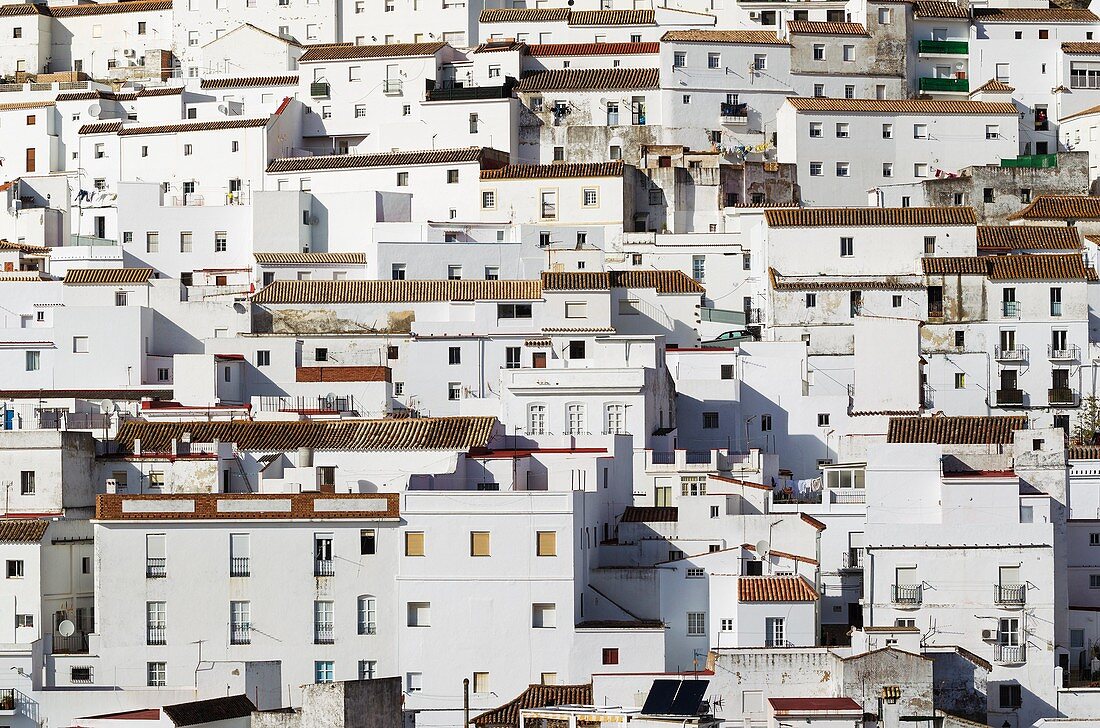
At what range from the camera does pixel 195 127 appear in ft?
231

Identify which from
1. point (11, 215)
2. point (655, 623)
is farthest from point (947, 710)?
point (11, 215)

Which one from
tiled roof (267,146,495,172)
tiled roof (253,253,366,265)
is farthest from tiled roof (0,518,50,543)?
tiled roof (267,146,495,172)

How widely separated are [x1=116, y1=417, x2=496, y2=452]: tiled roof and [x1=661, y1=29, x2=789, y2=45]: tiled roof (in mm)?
23534

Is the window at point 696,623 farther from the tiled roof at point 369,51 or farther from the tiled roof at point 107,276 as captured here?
the tiled roof at point 369,51

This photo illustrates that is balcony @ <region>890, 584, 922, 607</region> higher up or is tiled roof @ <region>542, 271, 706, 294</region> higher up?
tiled roof @ <region>542, 271, 706, 294</region>

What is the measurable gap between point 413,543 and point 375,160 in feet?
85.7

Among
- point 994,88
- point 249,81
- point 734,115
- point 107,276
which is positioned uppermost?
point 249,81

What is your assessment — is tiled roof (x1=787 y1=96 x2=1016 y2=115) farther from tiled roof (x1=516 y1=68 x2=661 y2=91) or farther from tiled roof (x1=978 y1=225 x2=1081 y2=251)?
tiled roof (x1=978 y1=225 x2=1081 y2=251)

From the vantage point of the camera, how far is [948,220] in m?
60.0

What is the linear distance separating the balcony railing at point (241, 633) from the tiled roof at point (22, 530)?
15.8 ft

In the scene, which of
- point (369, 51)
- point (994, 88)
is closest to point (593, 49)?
point (369, 51)

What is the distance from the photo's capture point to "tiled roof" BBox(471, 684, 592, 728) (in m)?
40.1

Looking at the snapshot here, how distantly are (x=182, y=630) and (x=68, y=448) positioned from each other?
20.8 feet

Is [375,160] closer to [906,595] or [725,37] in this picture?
[725,37]
